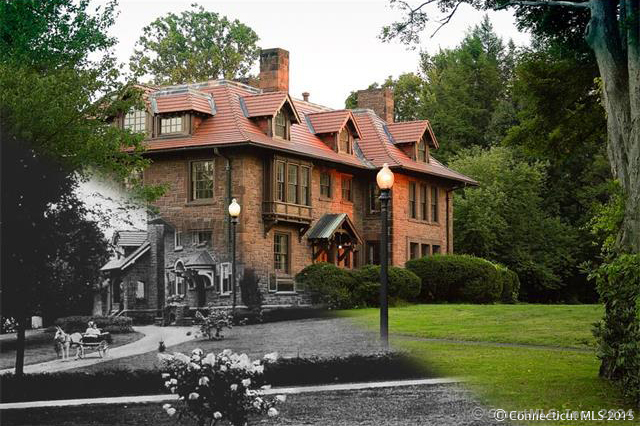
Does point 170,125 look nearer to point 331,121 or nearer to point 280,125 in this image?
point 280,125

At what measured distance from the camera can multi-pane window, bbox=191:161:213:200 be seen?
1555 centimetres

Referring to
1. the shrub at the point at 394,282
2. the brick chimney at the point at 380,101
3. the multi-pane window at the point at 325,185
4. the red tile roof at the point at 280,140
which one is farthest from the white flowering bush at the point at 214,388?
the brick chimney at the point at 380,101

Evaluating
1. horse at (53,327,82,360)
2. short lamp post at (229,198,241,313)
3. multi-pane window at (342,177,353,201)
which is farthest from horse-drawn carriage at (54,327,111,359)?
multi-pane window at (342,177,353,201)

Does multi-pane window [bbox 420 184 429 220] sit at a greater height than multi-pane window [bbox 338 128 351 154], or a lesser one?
lesser

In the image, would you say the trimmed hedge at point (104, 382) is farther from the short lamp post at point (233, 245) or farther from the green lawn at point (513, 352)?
the green lawn at point (513, 352)

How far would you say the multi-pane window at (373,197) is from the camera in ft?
109

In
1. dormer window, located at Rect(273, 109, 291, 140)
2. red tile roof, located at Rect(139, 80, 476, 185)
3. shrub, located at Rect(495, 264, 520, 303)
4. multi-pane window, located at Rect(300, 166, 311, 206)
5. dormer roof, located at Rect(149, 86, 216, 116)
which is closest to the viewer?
dormer roof, located at Rect(149, 86, 216, 116)

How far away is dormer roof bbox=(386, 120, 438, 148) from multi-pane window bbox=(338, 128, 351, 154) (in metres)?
2.95

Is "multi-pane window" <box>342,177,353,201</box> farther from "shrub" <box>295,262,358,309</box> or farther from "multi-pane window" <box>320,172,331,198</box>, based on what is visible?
"shrub" <box>295,262,358,309</box>

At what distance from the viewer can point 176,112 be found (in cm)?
2322

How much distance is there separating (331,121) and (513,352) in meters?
17.0

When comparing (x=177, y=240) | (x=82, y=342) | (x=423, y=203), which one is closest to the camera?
(x=82, y=342)

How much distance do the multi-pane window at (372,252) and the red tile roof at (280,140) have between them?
8.71 feet

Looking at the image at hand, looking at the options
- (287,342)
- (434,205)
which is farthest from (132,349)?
(434,205)
